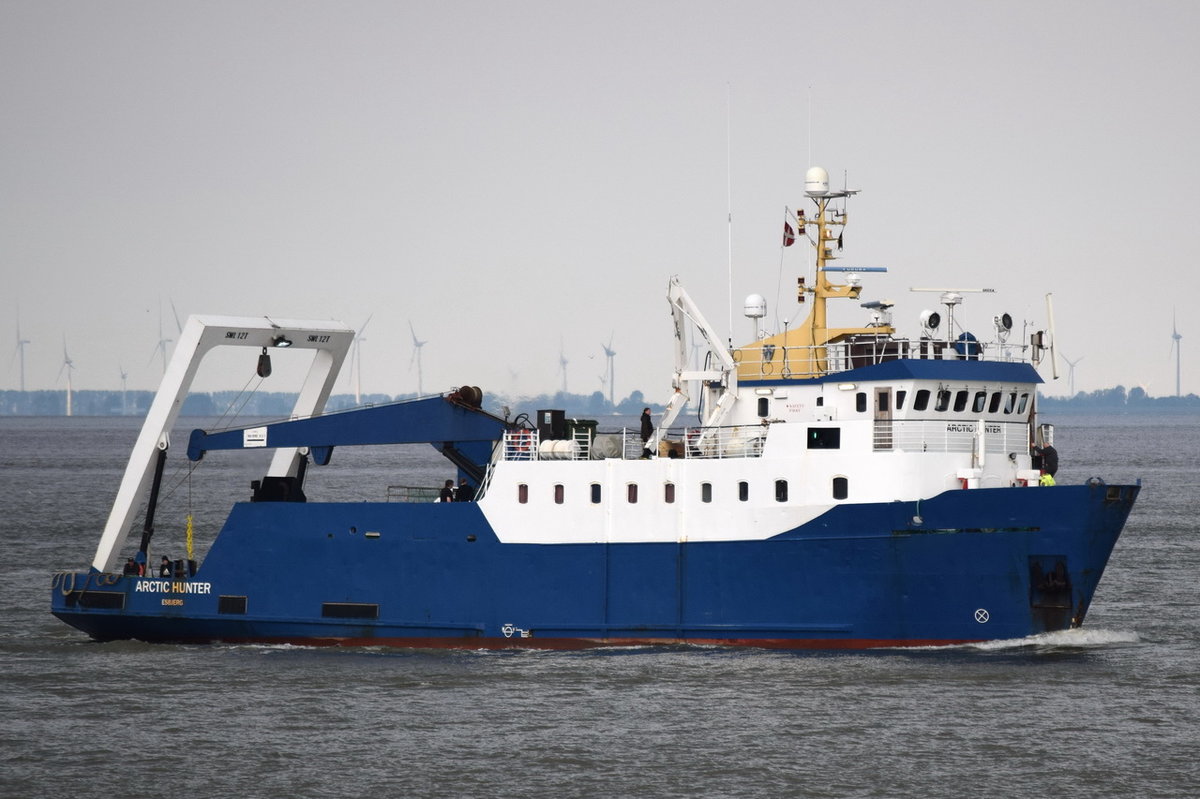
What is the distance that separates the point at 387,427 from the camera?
29406 mm

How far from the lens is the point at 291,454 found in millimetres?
33031

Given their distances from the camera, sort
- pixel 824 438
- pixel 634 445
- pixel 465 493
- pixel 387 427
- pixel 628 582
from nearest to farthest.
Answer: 1. pixel 824 438
2. pixel 628 582
3. pixel 634 445
4. pixel 387 427
5. pixel 465 493

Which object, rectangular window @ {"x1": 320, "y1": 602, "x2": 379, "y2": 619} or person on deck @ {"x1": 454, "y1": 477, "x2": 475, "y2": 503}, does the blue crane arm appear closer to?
person on deck @ {"x1": 454, "y1": 477, "x2": 475, "y2": 503}

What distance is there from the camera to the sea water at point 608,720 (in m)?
20.4

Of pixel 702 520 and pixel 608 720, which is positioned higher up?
pixel 702 520

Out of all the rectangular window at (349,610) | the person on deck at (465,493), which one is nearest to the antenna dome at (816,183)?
the person on deck at (465,493)

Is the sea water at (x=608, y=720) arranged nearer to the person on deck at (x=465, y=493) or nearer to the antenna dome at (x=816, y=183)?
the person on deck at (x=465, y=493)

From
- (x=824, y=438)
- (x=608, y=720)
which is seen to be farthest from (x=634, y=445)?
(x=608, y=720)

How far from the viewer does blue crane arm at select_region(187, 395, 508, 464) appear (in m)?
29.3

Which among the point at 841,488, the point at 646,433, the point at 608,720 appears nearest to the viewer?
the point at 608,720

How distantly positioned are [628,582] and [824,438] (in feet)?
13.8

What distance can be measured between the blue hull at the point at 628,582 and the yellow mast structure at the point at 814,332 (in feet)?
11.3

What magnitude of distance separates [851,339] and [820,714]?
7894 millimetres

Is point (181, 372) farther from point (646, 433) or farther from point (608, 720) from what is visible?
point (608, 720)
